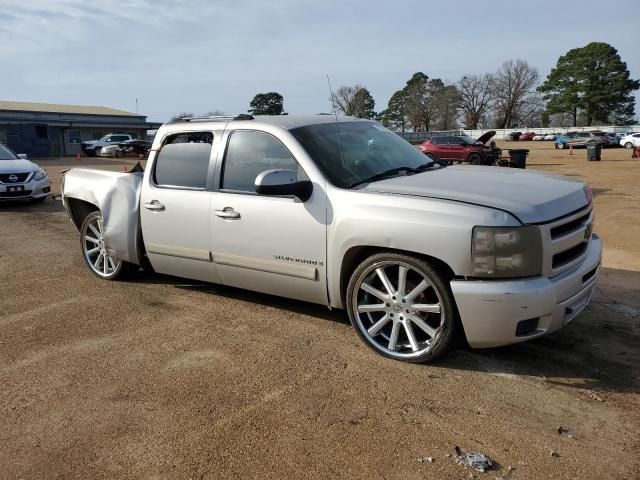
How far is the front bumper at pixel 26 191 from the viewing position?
1181cm

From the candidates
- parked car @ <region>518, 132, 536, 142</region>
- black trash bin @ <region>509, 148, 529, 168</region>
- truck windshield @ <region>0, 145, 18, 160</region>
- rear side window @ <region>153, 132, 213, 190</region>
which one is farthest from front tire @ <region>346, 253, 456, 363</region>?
parked car @ <region>518, 132, 536, 142</region>

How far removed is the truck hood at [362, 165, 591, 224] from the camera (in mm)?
3389

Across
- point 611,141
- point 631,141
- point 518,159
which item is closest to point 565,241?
point 518,159

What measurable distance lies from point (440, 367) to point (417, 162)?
1913 mm

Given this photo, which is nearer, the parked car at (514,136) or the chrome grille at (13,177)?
the chrome grille at (13,177)

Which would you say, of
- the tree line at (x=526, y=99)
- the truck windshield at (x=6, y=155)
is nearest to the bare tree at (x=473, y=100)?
the tree line at (x=526, y=99)

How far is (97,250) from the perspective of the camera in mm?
6137

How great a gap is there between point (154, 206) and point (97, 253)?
1.58 metres

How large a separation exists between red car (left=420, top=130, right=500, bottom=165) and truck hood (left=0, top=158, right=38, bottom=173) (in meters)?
18.1

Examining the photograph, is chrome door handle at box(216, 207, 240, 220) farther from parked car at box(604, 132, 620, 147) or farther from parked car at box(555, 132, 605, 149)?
parked car at box(604, 132, 620, 147)

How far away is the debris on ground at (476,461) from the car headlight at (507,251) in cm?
109

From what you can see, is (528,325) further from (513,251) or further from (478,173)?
(478,173)

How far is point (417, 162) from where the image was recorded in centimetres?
480

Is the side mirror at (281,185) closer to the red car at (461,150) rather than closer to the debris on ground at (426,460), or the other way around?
the debris on ground at (426,460)
